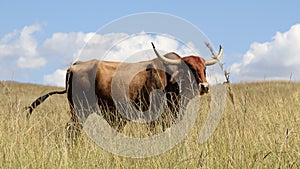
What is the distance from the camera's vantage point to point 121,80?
27.0 feet

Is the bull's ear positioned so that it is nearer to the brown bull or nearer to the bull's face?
the brown bull

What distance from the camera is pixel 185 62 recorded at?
7.86 meters

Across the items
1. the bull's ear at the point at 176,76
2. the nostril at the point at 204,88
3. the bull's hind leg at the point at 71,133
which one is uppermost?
the bull's ear at the point at 176,76

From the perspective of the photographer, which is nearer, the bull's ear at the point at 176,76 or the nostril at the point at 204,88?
the nostril at the point at 204,88

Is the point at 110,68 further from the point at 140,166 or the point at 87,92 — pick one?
the point at 140,166

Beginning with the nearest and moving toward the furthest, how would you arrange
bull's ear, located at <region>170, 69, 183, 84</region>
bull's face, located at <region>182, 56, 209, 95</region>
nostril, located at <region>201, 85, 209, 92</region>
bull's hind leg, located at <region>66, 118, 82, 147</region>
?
bull's hind leg, located at <region>66, 118, 82, 147</region> → nostril, located at <region>201, 85, 209, 92</region> → bull's face, located at <region>182, 56, 209, 95</region> → bull's ear, located at <region>170, 69, 183, 84</region>

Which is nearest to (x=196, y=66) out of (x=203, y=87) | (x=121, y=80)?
(x=203, y=87)

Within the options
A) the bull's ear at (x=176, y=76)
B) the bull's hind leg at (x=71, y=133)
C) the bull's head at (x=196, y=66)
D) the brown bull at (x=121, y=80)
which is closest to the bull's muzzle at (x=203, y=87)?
the bull's head at (x=196, y=66)

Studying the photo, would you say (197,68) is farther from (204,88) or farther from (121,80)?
(121,80)

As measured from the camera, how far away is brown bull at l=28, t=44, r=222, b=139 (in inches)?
306

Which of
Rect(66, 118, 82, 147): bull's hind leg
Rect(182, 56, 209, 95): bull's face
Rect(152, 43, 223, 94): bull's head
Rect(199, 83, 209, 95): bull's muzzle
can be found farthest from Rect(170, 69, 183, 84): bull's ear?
Rect(66, 118, 82, 147): bull's hind leg

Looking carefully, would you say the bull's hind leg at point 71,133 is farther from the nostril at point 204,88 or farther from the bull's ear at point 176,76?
the nostril at point 204,88

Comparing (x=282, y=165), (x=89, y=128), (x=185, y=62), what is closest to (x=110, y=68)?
(x=185, y=62)

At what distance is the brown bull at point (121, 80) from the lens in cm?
777
